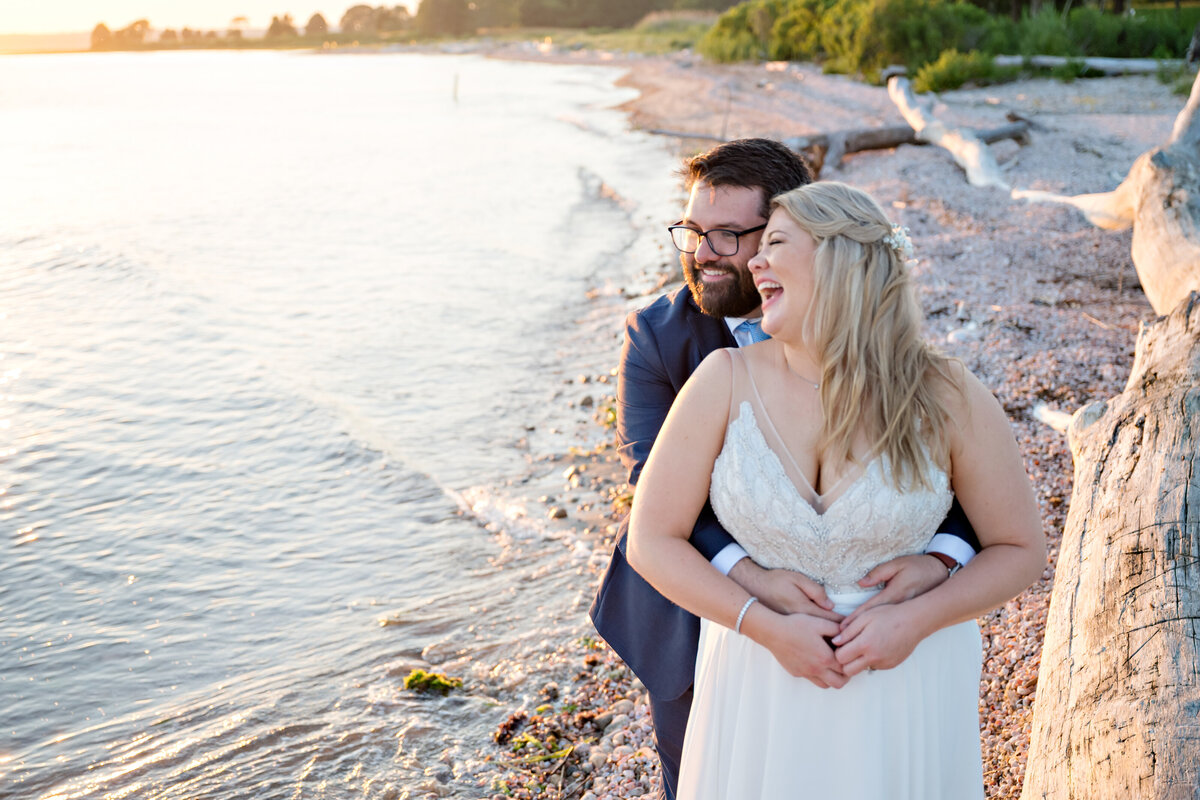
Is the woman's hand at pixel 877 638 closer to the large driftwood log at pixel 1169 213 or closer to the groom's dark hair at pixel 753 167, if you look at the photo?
the groom's dark hair at pixel 753 167

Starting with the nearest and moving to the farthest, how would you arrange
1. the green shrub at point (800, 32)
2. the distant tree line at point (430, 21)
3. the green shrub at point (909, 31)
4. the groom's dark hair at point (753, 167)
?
1. the groom's dark hair at point (753, 167)
2. the green shrub at point (909, 31)
3. the green shrub at point (800, 32)
4. the distant tree line at point (430, 21)

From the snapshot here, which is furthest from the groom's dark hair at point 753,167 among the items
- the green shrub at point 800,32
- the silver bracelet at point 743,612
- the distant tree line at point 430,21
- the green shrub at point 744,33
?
the distant tree line at point 430,21

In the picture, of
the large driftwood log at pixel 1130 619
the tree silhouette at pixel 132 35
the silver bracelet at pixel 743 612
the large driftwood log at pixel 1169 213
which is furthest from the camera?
the tree silhouette at pixel 132 35

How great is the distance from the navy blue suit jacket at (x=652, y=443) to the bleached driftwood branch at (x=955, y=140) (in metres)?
12.1

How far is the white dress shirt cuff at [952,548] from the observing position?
2.13m

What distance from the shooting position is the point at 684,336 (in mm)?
2619

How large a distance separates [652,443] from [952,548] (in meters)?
0.83

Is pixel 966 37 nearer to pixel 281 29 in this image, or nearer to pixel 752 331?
pixel 752 331

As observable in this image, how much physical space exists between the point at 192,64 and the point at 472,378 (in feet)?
265

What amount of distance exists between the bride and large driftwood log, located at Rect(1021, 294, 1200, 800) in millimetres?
286

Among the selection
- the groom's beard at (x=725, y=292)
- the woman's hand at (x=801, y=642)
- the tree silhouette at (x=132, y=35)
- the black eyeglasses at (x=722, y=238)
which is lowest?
the woman's hand at (x=801, y=642)

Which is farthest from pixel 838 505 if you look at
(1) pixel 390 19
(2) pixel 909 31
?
(1) pixel 390 19

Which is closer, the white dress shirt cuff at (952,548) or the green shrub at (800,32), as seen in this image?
the white dress shirt cuff at (952,548)

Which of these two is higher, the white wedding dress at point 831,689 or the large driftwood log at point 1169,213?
the large driftwood log at point 1169,213
